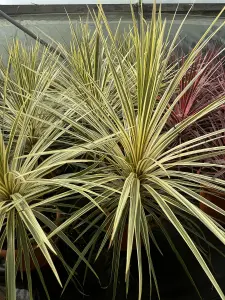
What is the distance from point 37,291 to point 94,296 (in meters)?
0.15

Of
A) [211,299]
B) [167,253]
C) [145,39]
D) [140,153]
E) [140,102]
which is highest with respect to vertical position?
[145,39]

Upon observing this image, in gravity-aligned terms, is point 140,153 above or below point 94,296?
above

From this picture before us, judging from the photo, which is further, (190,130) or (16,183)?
(190,130)

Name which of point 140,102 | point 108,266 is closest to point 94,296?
point 108,266

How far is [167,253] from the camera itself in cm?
106

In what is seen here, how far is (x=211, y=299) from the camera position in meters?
0.96

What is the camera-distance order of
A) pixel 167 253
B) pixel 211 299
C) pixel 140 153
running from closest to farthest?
pixel 140 153, pixel 211 299, pixel 167 253

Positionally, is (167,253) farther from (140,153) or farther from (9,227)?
(9,227)

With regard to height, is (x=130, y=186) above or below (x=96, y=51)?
below

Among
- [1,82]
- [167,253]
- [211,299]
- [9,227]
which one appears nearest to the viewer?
[9,227]

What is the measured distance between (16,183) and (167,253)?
497 mm

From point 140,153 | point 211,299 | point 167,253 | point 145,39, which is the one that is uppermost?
point 145,39

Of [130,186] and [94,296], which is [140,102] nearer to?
[130,186]

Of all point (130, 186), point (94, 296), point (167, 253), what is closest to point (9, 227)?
point (130, 186)
